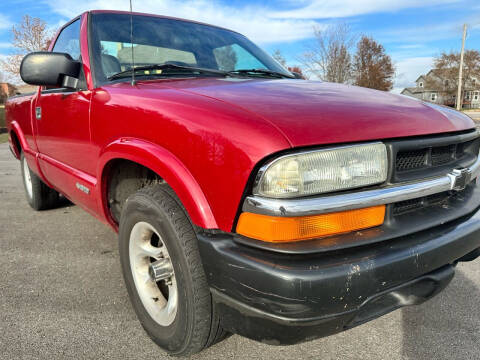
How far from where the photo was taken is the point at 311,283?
1.21 m

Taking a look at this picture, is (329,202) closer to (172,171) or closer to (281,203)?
(281,203)

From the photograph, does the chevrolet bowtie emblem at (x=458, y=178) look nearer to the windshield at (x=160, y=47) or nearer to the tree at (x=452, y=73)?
the windshield at (x=160, y=47)

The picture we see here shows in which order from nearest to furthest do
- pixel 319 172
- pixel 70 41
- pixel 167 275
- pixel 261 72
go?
1. pixel 319 172
2. pixel 167 275
3. pixel 261 72
4. pixel 70 41

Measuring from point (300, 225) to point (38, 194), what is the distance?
3.72m

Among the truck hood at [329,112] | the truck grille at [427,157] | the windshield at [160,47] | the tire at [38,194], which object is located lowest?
the tire at [38,194]

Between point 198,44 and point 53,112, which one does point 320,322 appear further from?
point 53,112

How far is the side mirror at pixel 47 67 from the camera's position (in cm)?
232

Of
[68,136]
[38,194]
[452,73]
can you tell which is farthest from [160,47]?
[452,73]

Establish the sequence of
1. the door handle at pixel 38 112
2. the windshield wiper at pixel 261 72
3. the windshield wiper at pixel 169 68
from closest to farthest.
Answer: the windshield wiper at pixel 169 68, the windshield wiper at pixel 261 72, the door handle at pixel 38 112

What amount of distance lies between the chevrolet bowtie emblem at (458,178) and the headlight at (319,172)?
19.3 inches

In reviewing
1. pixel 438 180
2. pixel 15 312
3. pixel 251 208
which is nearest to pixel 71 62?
pixel 15 312

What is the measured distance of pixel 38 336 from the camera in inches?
76.9

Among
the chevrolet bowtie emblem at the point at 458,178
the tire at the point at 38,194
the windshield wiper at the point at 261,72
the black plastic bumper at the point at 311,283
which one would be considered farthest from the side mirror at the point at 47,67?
the chevrolet bowtie emblem at the point at 458,178

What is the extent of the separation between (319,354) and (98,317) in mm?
1267
